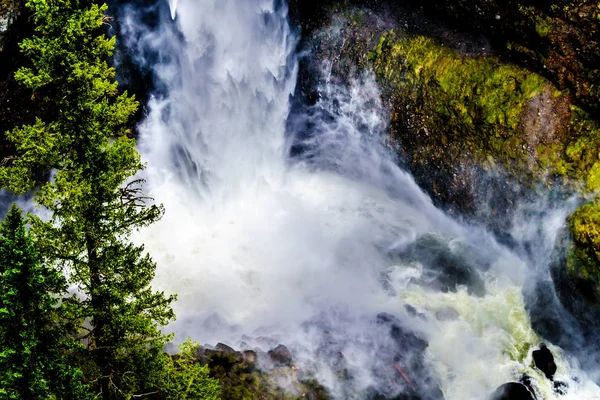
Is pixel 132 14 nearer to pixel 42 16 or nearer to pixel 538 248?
pixel 42 16

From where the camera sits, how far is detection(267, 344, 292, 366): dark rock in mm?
13516

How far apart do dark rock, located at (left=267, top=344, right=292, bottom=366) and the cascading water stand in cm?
29

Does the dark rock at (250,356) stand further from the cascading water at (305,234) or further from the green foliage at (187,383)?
the green foliage at (187,383)

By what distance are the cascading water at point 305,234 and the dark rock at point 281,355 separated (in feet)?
0.96

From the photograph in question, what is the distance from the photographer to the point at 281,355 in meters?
13.6

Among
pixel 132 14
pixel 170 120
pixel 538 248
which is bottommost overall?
pixel 538 248

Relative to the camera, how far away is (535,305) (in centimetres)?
1362

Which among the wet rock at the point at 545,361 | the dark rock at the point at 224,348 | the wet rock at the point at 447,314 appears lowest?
the wet rock at the point at 545,361

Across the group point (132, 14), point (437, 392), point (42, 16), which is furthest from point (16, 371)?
point (132, 14)

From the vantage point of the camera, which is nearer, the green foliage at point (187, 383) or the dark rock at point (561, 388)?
the green foliage at point (187, 383)

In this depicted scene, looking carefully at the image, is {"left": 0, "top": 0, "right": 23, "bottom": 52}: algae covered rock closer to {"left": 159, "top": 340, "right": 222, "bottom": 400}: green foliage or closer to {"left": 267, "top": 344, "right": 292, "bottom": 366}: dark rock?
{"left": 159, "top": 340, "right": 222, "bottom": 400}: green foliage

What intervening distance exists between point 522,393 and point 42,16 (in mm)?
11719

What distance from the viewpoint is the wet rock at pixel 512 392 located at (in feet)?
41.9

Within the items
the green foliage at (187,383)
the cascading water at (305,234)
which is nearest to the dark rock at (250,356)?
the cascading water at (305,234)
